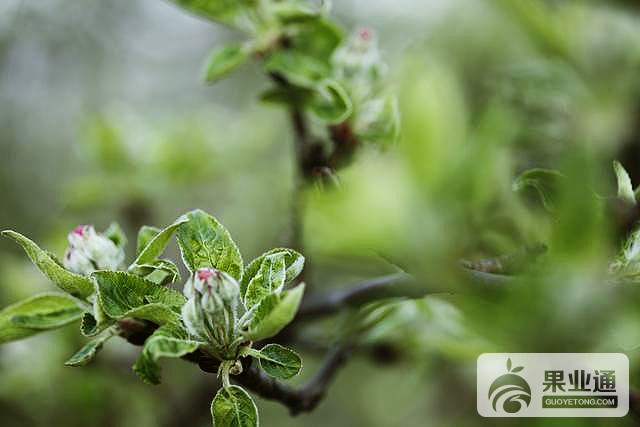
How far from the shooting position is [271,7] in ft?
2.24

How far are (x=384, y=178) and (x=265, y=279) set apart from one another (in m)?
0.16

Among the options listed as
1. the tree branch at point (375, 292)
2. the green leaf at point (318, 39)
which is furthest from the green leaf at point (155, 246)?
the green leaf at point (318, 39)

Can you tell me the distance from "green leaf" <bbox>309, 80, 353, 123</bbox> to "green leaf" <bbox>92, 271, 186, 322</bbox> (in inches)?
8.7

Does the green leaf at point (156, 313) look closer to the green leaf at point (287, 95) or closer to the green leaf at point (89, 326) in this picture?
the green leaf at point (89, 326)

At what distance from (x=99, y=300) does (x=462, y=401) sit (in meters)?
0.96

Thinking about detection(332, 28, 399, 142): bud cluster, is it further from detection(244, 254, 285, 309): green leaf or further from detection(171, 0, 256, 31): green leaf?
detection(244, 254, 285, 309): green leaf

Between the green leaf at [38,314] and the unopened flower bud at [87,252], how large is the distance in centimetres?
3

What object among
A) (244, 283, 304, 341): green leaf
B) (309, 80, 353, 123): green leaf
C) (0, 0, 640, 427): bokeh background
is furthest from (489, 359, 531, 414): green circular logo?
(309, 80, 353, 123): green leaf

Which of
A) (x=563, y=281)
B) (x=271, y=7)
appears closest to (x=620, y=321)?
(x=563, y=281)

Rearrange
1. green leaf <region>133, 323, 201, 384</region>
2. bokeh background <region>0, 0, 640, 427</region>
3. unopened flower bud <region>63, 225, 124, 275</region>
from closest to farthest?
bokeh background <region>0, 0, 640, 427</region>, green leaf <region>133, 323, 201, 384</region>, unopened flower bud <region>63, 225, 124, 275</region>

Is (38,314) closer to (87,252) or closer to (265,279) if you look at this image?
(87,252)

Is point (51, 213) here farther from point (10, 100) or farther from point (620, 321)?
point (620, 321)

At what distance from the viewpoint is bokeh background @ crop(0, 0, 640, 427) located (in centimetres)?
33

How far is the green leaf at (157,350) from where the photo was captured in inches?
17.1
